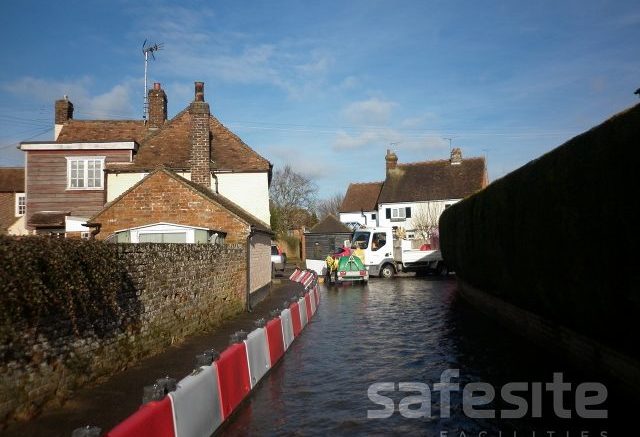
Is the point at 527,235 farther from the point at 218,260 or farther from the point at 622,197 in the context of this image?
the point at 218,260

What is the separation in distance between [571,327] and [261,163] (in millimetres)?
20426

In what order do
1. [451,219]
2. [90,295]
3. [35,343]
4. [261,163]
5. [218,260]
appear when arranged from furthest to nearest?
[261,163] < [451,219] < [218,260] < [90,295] < [35,343]

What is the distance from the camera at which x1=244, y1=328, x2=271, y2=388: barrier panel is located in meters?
7.37

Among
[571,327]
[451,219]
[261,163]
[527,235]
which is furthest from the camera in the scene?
[261,163]

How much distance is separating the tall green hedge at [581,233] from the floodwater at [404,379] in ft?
3.20

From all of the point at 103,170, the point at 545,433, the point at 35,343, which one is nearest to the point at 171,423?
the point at 35,343

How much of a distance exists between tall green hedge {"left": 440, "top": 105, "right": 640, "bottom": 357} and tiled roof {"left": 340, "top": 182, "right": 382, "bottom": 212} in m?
57.9

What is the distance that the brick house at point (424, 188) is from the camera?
2085 inches

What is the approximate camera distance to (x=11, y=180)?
4594 centimetres

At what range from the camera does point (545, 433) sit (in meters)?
5.51

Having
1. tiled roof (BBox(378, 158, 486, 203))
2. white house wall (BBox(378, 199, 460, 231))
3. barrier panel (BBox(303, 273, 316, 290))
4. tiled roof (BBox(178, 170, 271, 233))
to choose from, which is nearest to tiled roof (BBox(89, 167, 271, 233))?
tiled roof (BBox(178, 170, 271, 233))

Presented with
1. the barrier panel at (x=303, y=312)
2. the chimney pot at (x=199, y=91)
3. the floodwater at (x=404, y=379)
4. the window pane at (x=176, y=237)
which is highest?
the chimney pot at (x=199, y=91)

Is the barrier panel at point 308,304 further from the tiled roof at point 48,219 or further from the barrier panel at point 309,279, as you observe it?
the tiled roof at point 48,219

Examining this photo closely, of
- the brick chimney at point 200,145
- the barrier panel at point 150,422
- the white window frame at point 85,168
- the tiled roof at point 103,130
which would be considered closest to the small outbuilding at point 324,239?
the tiled roof at point 103,130
